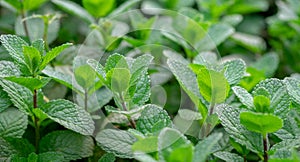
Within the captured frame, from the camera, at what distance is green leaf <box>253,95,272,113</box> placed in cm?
71

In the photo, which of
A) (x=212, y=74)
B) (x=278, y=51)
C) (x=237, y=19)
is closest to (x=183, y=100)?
(x=212, y=74)

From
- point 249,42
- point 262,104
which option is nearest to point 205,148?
point 262,104

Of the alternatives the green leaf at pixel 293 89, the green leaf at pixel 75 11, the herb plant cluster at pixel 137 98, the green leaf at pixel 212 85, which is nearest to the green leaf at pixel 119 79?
the herb plant cluster at pixel 137 98

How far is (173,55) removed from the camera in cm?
103

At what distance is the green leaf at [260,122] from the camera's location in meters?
0.68

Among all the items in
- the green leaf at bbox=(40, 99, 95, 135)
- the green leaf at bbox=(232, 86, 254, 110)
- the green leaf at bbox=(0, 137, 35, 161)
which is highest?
the green leaf at bbox=(232, 86, 254, 110)

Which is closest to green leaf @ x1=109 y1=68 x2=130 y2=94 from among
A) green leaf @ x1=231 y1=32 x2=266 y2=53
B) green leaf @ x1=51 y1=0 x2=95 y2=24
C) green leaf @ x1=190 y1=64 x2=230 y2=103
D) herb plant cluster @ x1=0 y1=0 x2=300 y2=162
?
herb plant cluster @ x1=0 y1=0 x2=300 y2=162

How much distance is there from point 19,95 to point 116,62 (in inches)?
6.4

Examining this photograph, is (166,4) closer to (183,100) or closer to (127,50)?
(127,50)

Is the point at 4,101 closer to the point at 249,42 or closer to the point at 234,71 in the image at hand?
the point at 234,71

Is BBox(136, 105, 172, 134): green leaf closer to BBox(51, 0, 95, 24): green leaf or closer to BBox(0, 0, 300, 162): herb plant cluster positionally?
BBox(0, 0, 300, 162): herb plant cluster

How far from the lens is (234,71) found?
86 cm

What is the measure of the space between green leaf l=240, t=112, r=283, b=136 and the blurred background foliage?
0.23 m

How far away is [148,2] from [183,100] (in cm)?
48
